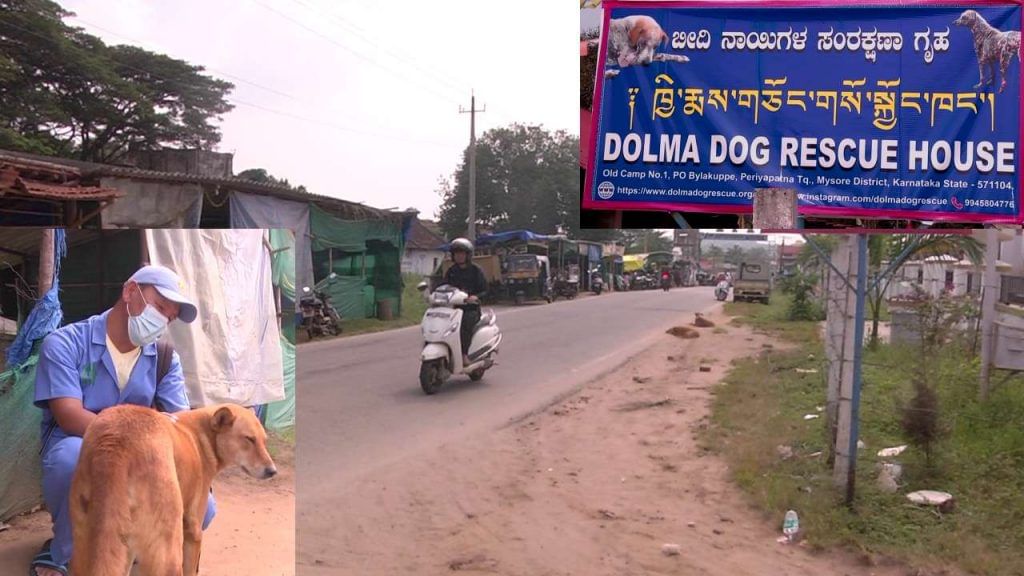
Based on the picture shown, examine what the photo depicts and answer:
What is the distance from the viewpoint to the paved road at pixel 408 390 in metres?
3.22

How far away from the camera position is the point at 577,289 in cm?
379

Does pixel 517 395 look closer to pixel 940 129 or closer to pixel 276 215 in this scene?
pixel 276 215

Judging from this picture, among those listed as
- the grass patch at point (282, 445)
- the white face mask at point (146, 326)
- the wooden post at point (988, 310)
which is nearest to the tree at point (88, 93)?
the white face mask at point (146, 326)

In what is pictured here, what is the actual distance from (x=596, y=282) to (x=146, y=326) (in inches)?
85.4

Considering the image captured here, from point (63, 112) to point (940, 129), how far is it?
3291mm

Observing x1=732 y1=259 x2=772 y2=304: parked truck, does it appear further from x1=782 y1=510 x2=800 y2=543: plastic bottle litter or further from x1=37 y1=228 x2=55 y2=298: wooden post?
x1=37 y1=228 x2=55 y2=298: wooden post

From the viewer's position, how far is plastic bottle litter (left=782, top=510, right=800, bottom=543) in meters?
3.16

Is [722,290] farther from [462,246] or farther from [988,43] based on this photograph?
[988,43]

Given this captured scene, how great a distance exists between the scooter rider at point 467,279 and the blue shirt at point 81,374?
1.40 m

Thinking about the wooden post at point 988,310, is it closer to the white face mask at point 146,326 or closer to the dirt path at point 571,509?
the dirt path at point 571,509

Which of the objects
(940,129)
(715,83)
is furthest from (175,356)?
(940,129)

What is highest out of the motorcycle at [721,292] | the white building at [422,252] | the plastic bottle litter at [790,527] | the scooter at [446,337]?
the white building at [422,252]

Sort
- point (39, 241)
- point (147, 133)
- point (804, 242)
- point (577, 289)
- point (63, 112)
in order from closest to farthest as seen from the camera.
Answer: point (39, 241)
point (63, 112)
point (147, 133)
point (804, 242)
point (577, 289)

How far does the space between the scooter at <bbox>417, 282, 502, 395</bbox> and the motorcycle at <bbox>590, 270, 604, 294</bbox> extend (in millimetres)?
606
